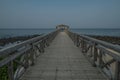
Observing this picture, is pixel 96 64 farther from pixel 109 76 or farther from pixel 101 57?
pixel 109 76

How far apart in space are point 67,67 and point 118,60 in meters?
2.87

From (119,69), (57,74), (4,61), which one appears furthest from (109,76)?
(4,61)

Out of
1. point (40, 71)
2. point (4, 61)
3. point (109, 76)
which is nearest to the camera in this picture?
point (4, 61)

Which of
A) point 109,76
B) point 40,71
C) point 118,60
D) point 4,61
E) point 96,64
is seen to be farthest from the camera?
point 96,64

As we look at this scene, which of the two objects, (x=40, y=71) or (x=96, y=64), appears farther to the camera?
(x=96, y=64)

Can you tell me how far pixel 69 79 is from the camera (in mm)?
5016

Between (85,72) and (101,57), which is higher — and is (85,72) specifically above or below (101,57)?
below

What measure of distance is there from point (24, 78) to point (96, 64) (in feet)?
8.21

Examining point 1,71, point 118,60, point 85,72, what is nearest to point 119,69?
point 118,60

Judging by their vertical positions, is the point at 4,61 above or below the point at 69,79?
above

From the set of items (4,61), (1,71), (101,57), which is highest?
(4,61)

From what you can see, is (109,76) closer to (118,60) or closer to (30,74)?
(118,60)

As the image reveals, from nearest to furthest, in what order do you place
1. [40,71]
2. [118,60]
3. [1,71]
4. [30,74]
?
[118,60]
[30,74]
[40,71]
[1,71]

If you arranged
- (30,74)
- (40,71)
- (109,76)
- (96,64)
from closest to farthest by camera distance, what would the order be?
(109,76), (30,74), (40,71), (96,64)
